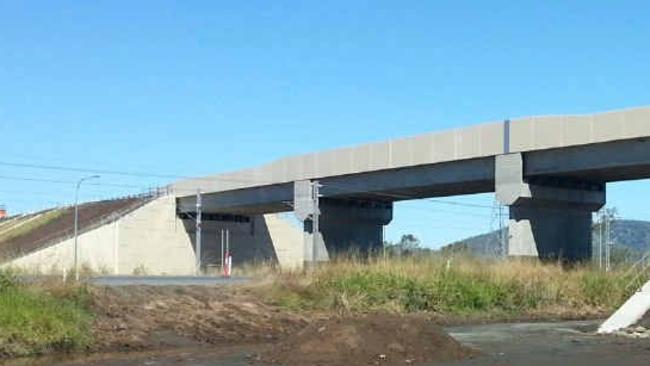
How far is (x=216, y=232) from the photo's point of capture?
9212 centimetres

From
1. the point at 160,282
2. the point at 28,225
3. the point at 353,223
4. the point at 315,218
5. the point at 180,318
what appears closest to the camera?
the point at 180,318

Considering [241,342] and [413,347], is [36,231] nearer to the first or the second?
[241,342]

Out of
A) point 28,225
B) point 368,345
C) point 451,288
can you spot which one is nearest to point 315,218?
point 451,288

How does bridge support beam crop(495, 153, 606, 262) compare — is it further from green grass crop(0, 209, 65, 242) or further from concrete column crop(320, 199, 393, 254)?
green grass crop(0, 209, 65, 242)

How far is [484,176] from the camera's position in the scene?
57375 millimetres

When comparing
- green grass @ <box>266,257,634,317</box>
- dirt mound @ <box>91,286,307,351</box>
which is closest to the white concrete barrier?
green grass @ <box>266,257,634,317</box>

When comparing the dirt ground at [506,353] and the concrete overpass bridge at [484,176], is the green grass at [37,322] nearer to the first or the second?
the dirt ground at [506,353]

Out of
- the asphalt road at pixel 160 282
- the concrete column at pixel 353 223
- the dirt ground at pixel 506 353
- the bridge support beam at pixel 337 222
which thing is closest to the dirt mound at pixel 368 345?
the dirt ground at pixel 506 353

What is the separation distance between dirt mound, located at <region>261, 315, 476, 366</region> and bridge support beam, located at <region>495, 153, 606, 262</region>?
35.4m

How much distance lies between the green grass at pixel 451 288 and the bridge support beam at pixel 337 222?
3180 cm

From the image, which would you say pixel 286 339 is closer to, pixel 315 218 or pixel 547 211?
pixel 547 211

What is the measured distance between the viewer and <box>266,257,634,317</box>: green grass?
101ft

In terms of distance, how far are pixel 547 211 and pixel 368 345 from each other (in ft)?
137

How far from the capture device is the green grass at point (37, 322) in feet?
65.2
